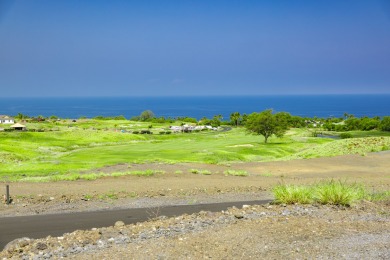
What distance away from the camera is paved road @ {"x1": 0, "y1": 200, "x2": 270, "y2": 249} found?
16922 millimetres

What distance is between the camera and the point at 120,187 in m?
25.5

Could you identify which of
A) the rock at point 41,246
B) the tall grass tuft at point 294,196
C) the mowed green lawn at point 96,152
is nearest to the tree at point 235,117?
the mowed green lawn at point 96,152

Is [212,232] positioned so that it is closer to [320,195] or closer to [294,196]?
[294,196]

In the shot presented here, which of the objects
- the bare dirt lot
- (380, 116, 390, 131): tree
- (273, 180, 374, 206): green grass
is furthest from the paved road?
(380, 116, 390, 131): tree

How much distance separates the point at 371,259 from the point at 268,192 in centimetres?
1441

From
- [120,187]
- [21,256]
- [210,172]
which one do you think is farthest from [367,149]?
[21,256]

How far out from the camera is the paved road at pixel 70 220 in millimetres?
16922

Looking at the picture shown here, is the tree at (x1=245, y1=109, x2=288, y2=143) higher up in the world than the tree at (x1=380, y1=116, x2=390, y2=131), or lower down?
higher up

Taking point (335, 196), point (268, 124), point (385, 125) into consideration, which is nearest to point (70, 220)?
point (335, 196)

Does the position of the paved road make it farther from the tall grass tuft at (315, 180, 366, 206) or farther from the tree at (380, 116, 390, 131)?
the tree at (380, 116, 390, 131)

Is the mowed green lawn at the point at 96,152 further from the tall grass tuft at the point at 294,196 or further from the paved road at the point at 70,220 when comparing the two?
the tall grass tuft at the point at 294,196

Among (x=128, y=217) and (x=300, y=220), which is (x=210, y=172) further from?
(x=300, y=220)

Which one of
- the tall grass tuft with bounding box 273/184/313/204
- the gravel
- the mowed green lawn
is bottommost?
the mowed green lawn

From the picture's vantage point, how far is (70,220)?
1883 cm
